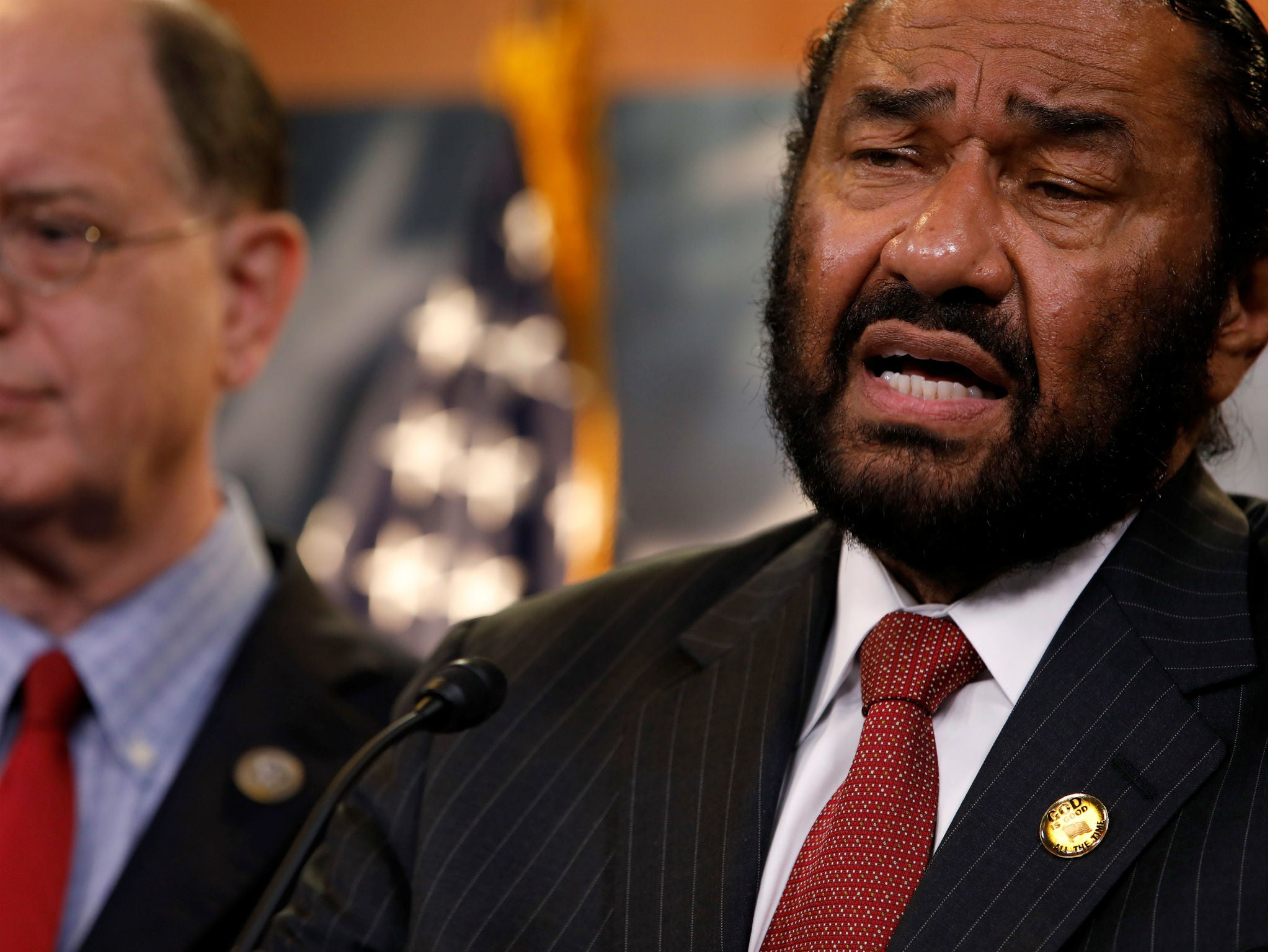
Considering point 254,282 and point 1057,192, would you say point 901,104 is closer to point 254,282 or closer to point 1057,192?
point 1057,192

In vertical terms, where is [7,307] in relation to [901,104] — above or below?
below

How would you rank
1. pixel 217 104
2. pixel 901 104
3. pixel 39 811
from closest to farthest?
pixel 901 104, pixel 39 811, pixel 217 104

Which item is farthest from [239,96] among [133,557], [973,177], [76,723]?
[973,177]

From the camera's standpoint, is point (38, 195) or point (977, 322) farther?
point (38, 195)

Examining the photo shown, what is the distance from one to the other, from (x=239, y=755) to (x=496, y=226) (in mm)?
2543

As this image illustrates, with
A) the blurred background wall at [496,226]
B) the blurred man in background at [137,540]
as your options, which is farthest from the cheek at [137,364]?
the blurred background wall at [496,226]

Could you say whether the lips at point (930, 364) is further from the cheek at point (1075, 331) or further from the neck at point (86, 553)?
the neck at point (86, 553)

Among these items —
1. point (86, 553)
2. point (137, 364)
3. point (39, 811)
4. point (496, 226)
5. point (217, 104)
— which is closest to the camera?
point (39, 811)

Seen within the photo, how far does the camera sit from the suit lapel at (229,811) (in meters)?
2.11

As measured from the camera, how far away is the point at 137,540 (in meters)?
2.46

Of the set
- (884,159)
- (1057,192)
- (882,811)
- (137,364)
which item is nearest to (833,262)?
(884,159)

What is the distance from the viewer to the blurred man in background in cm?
220

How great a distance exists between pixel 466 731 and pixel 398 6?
3568 millimetres

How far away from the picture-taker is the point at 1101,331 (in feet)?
5.26
